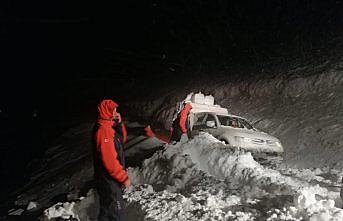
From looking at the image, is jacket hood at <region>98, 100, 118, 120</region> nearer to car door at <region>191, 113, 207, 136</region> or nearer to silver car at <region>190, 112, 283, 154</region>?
silver car at <region>190, 112, 283, 154</region>

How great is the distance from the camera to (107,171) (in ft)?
14.5

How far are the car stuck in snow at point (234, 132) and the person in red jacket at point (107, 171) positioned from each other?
5212 millimetres

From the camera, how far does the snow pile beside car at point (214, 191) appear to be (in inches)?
182

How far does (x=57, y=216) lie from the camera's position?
20.7 feet

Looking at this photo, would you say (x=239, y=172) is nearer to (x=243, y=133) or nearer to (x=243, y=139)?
(x=243, y=139)

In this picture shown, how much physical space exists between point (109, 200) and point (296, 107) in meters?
12.8

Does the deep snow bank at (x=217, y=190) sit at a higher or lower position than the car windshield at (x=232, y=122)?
lower

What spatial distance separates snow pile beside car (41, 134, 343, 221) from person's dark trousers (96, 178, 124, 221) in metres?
0.89

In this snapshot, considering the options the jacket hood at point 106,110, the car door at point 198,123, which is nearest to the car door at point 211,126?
the car door at point 198,123

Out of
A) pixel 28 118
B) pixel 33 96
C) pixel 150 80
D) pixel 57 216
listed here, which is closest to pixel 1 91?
pixel 33 96

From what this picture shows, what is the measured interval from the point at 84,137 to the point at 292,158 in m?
11.1

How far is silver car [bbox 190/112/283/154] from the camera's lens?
9.21 m

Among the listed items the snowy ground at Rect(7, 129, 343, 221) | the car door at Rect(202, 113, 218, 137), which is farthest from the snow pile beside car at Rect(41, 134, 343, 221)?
the car door at Rect(202, 113, 218, 137)

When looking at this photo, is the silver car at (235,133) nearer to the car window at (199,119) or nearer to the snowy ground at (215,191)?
the car window at (199,119)
